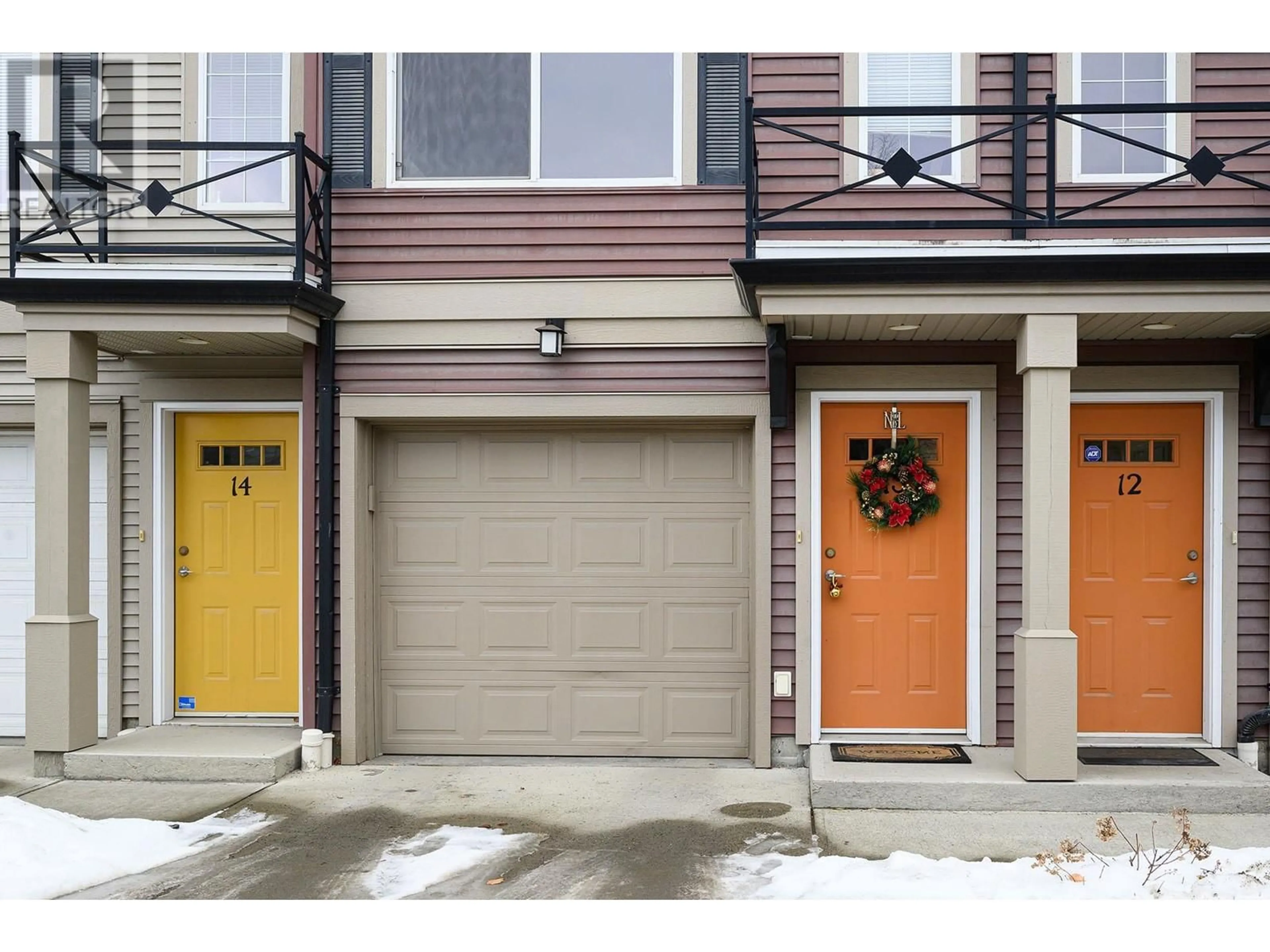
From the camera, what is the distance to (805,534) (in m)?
6.74

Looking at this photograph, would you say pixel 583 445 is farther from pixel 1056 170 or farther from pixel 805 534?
pixel 1056 170

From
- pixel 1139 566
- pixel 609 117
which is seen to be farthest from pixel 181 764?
pixel 1139 566

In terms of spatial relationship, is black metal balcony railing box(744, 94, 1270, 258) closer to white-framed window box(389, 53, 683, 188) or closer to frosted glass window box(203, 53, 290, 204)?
white-framed window box(389, 53, 683, 188)

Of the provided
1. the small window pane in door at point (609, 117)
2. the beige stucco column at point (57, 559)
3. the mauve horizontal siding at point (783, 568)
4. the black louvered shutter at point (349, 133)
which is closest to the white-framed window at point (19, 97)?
the beige stucco column at point (57, 559)

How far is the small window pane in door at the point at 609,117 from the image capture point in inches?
271

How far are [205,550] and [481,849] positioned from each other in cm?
310

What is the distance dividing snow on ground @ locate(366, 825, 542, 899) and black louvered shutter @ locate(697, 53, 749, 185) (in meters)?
3.84

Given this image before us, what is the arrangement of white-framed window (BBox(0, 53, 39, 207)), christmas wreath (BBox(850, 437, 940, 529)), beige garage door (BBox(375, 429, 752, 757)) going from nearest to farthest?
christmas wreath (BBox(850, 437, 940, 529)) → beige garage door (BBox(375, 429, 752, 757)) → white-framed window (BBox(0, 53, 39, 207))

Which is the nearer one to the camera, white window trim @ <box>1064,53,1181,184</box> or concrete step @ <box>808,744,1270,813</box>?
concrete step @ <box>808,744,1270,813</box>

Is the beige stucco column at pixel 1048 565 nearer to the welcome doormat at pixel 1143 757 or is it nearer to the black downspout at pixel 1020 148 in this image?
the welcome doormat at pixel 1143 757

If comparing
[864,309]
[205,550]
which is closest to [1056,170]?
[864,309]

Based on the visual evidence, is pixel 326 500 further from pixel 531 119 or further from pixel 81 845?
pixel 531 119

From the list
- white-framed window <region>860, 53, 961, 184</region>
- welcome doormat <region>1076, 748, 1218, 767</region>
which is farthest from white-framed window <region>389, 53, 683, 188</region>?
welcome doormat <region>1076, 748, 1218, 767</region>

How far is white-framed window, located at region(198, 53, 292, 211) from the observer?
7059mm
